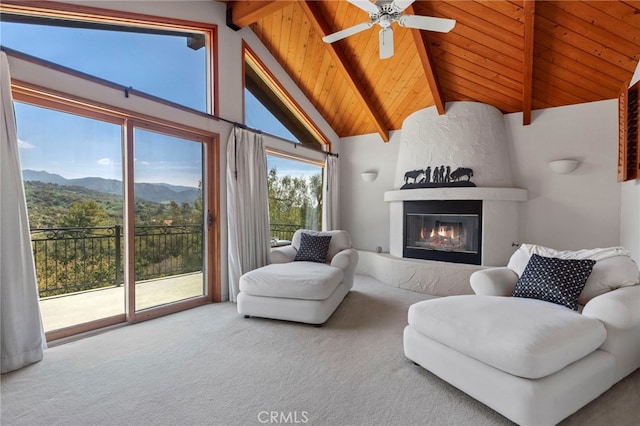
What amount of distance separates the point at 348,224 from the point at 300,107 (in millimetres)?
2346

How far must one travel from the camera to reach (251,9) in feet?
11.2

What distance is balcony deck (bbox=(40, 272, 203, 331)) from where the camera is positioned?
274 centimetres

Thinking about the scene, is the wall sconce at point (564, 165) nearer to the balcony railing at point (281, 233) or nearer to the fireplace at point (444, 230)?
the fireplace at point (444, 230)

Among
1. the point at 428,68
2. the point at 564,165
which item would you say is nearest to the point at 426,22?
the point at 428,68

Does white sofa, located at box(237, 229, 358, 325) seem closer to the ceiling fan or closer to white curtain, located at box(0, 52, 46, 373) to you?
white curtain, located at box(0, 52, 46, 373)

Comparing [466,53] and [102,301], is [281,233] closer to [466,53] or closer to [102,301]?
[102,301]

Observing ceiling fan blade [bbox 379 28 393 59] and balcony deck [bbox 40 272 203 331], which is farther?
balcony deck [bbox 40 272 203 331]

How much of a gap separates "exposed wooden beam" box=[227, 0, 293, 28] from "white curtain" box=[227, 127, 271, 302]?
1248 mm

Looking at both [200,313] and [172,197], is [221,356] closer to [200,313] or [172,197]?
[200,313]

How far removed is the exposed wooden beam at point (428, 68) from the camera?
3.37m

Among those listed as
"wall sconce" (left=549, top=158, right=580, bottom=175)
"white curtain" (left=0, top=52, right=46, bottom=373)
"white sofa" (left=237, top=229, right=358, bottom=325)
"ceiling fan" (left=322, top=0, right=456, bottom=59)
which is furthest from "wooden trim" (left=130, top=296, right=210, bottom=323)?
"wall sconce" (left=549, top=158, right=580, bottom=175)

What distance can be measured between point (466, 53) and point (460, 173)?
151cm

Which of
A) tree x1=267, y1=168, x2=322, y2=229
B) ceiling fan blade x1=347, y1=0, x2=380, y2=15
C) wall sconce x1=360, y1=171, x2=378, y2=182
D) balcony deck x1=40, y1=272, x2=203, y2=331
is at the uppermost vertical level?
ceiling fan blade x1=347, y1=0, x2=380, y2=15

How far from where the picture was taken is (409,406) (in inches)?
66.9
